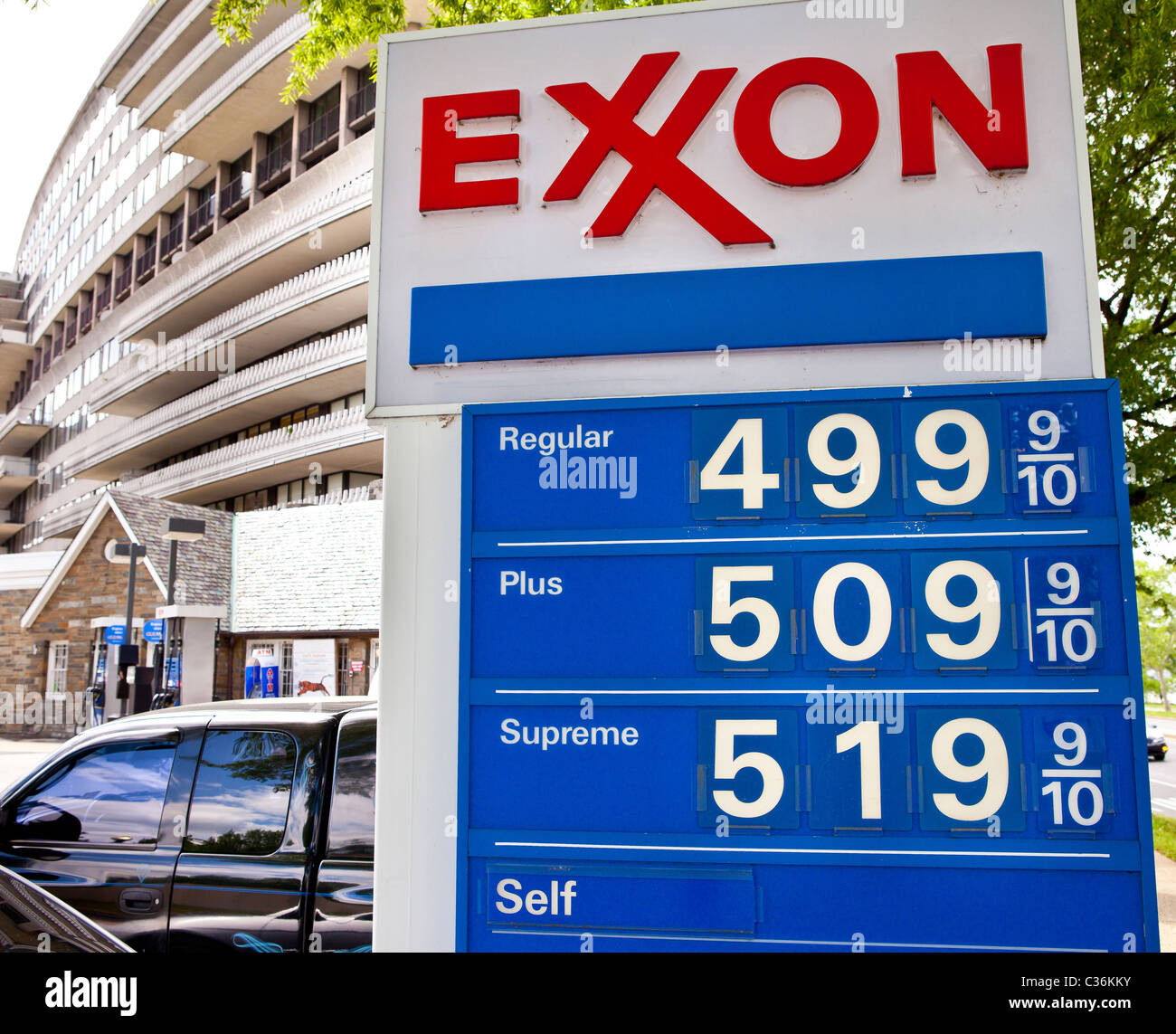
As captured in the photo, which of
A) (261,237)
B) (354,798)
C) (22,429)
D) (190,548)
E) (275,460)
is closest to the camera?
(354,798)

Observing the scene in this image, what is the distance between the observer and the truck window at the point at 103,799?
4.54 metres

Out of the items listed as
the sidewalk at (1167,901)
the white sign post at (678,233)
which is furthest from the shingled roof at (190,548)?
the white sign post at (678,233)

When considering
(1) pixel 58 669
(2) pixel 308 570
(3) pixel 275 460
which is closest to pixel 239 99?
(3) pixel 275 460

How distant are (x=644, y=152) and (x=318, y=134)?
38156 millimetres

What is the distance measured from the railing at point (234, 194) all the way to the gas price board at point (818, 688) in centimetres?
4354

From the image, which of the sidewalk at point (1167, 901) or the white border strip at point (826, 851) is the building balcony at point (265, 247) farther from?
the white border strip at point (826, 851)

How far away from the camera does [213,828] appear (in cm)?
441

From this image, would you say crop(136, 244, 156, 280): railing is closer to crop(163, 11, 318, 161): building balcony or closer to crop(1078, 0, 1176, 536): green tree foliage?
crop(163, 11, 318, 161): building balcony

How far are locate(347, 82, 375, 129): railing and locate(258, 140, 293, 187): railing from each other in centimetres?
540

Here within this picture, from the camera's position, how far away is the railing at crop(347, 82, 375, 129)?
3381 centimetres

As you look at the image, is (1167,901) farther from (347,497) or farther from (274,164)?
(274,164)

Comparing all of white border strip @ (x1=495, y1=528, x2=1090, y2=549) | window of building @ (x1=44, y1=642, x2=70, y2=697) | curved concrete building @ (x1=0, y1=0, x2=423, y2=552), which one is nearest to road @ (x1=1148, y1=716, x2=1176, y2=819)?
white border strip @ (x1=495, y1=528, x2=1090, y2=549)

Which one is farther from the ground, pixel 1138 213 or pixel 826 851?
pixel 1138 213

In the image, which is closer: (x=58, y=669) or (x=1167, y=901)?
(x=1167, y=901)
